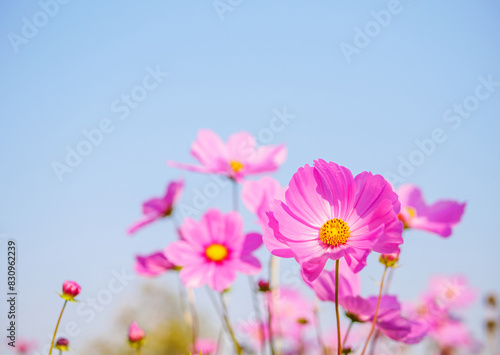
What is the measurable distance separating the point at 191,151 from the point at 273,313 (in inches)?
19.5

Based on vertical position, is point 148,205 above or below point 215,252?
above

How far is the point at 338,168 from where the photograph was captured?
2.38ft

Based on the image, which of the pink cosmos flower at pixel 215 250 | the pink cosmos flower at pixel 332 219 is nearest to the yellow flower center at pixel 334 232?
the pink cosmos flower at pixel 332 219

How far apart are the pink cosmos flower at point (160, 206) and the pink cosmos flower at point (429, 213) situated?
1.89 ft

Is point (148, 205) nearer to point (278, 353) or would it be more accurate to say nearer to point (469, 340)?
point (278, 353)

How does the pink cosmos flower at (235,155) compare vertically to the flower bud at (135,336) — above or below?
above

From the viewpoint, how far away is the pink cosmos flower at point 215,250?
43.8 inches

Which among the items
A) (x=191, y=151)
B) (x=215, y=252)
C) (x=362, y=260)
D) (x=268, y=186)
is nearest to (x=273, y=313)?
(x=215, y=252)

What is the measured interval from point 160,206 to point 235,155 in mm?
265

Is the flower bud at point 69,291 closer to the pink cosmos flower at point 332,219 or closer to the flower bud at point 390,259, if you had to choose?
the pink cosmos flower at point 332,219

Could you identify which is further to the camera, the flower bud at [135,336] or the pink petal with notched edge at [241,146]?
the pink petal with notched edge at [241,146]

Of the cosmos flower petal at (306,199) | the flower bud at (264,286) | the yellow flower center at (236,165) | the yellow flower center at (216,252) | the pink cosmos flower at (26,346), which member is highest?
the yellow flower center at (236,165)

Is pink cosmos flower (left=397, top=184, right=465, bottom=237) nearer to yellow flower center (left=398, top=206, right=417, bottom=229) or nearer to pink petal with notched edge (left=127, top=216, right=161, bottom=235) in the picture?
yellow flower center (left=398, top=206, right=417, bottom=229)

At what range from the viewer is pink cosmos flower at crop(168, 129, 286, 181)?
1.33 metres
